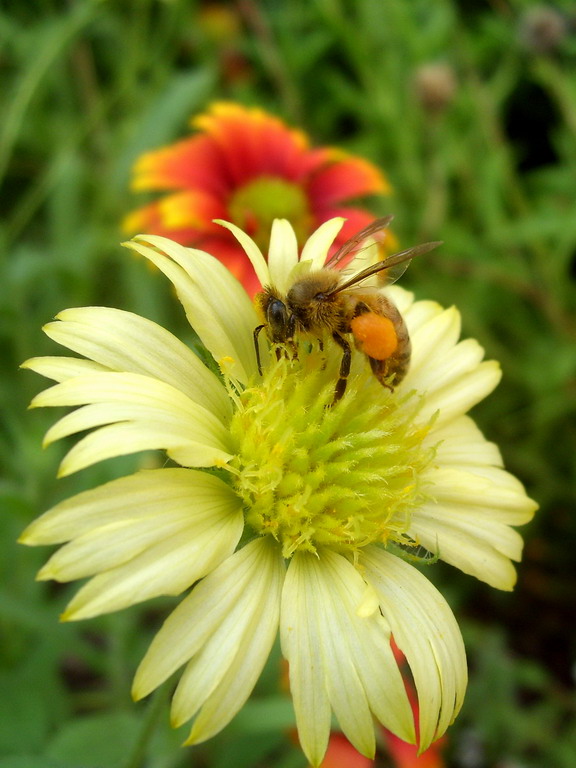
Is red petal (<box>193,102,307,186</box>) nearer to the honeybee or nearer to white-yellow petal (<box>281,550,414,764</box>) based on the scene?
the honeybee

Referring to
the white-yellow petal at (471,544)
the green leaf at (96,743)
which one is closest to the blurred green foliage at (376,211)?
the green leaf at (96,743)

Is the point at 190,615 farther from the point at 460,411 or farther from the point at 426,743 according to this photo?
the point at 460,411

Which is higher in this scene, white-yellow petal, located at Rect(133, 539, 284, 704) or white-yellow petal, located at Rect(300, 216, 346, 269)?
white-yellow petal, located at Rect(300, 216, 346, 269)

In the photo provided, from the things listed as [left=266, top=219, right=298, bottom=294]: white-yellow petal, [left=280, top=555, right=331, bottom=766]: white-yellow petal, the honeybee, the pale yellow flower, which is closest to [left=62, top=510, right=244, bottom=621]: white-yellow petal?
the pale yellow flower

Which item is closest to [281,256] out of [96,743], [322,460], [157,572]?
[322,460]

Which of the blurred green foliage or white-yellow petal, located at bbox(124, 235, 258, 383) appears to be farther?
the blurred green foliage

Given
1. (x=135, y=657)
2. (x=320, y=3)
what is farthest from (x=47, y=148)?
(x=135, y=657)
